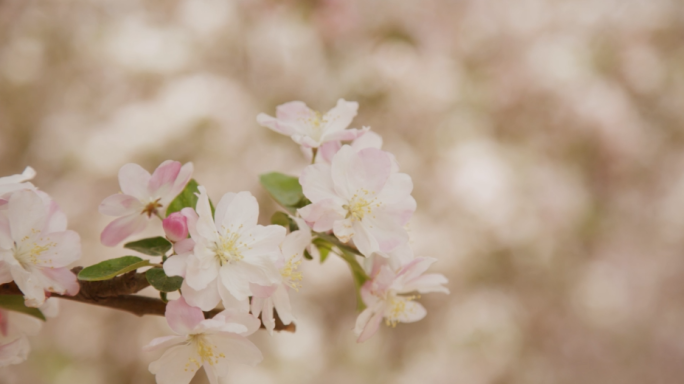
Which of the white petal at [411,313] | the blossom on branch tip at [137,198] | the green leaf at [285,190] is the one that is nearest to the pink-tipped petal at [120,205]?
the blossom on branch tip at [137,198]

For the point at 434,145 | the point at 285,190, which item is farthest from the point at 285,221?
the point at 434,145

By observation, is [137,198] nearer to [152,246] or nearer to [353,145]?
[152,246]

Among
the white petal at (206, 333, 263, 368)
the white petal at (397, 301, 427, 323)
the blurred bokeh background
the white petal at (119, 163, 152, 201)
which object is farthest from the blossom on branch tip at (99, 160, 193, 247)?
the blurred bokeh background

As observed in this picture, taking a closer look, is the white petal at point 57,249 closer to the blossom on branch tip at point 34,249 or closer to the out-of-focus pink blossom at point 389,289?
the blossom on branch tip at point 34,249

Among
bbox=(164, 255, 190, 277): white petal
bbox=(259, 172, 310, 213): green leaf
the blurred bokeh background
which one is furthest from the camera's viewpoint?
the blurred bokeh background

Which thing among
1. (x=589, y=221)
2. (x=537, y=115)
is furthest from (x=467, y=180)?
(x=589, y=221)

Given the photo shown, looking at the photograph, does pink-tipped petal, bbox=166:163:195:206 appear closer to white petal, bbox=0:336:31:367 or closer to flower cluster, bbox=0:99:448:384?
flower cluster, bbox=0:99:448:384
